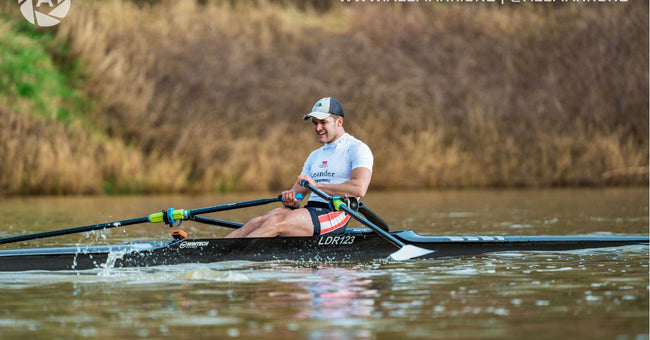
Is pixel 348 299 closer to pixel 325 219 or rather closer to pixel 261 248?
pixel 261 248

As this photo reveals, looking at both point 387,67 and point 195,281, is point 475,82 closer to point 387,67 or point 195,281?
point 387,67

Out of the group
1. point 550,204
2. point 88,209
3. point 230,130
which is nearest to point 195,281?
point 88,209

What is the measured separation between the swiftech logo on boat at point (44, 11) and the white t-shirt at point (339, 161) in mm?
16713

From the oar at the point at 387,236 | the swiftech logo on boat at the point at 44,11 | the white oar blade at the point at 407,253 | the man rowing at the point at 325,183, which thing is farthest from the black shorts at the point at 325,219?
the swiftech logo on boat at the point at 44,11

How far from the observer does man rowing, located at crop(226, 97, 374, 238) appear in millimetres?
9359

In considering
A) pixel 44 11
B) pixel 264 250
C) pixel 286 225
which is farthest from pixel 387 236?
pixel 44 11

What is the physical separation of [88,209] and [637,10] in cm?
1536

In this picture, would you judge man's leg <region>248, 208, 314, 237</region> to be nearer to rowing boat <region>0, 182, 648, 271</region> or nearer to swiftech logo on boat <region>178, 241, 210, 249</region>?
rowing boat <region>0, 182, 648, 271</region>

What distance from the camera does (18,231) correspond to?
12.7 metres

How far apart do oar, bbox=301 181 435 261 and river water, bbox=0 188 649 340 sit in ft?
0.44

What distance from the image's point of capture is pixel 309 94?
82.5ft

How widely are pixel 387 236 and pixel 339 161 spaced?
0.83 m

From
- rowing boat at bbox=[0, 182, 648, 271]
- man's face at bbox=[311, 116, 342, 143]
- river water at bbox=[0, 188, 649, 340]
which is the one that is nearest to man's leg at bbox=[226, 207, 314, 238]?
rowing boat at bbox=[0, 182, 648, 271]

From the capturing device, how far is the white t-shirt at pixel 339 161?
9.62m
